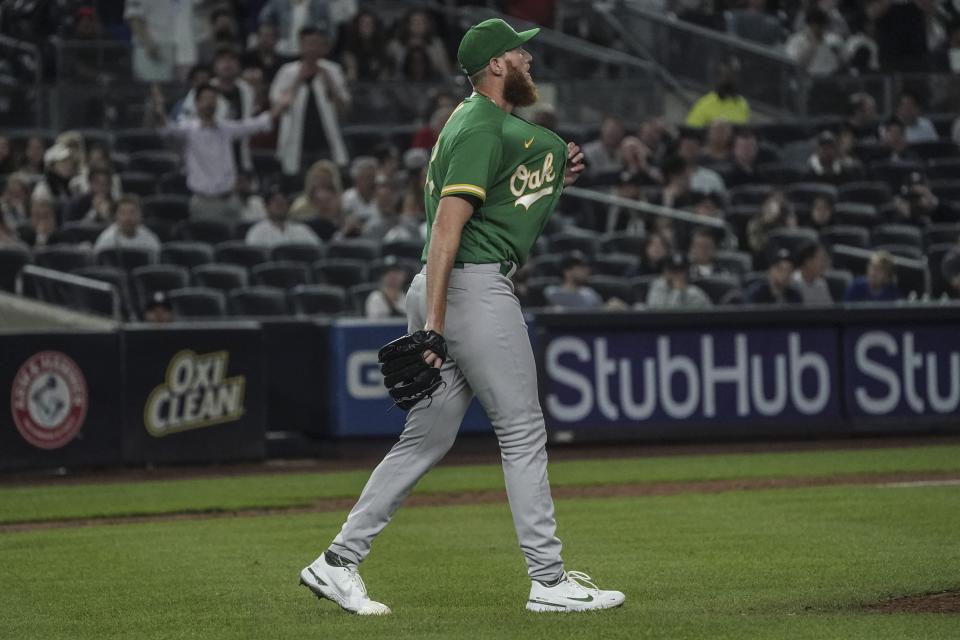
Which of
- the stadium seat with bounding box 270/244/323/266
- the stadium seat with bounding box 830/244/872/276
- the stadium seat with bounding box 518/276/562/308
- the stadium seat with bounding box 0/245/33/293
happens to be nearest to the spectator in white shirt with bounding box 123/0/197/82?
the stadium seat with bounding box 270/244/323/266

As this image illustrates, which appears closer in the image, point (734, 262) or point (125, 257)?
point (125, 257)

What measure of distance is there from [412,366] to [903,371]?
1031cm

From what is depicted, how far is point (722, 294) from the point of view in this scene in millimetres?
16703

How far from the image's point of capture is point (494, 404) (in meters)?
6.12

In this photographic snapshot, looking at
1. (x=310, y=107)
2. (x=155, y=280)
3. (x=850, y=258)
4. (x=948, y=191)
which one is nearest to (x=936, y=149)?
(x=948, y=191)

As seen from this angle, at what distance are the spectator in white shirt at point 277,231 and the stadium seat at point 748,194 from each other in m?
5.00

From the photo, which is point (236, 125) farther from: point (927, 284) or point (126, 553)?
point (126, 553)

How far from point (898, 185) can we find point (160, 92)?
8.67 m

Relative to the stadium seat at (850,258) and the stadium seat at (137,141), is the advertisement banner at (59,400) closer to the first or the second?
the stadium seat at (137,141)

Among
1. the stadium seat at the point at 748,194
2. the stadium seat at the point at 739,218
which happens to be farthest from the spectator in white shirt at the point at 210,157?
the stadium seat at the point at 748,194

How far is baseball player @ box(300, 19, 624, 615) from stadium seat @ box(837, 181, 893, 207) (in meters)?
14.2

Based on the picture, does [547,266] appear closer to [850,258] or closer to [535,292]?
[535,292]

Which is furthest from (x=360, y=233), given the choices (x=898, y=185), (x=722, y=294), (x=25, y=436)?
(x=898, y=185)

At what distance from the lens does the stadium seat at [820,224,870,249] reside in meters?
18.5
